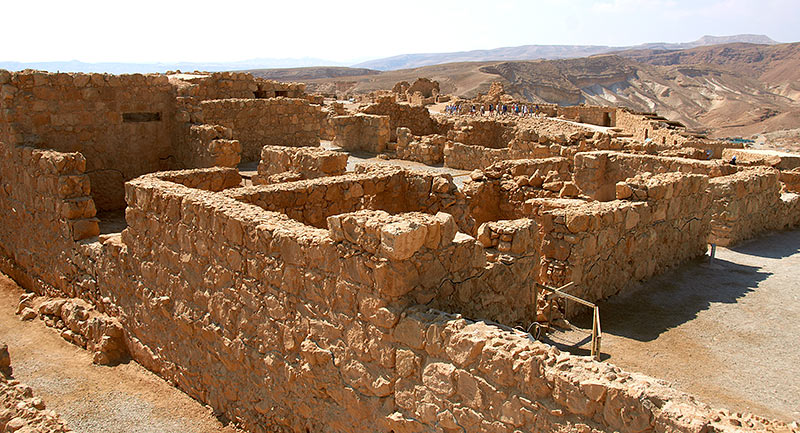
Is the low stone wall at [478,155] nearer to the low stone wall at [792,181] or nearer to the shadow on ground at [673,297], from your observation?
the low stone wall at [792,181]

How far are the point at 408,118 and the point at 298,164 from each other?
1345 centimetres

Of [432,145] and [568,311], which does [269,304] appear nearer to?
[568,311]

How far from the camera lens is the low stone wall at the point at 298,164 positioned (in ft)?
34.2

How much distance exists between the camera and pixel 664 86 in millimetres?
94750

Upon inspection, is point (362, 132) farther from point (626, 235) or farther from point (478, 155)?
point (626, 235)

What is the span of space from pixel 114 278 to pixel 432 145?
466 inches

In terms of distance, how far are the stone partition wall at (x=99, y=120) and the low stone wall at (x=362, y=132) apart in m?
7.14

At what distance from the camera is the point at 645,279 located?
8.67 meters

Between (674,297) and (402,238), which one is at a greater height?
(402,238)

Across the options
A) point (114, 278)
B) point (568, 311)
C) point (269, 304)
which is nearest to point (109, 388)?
point (114, 278)

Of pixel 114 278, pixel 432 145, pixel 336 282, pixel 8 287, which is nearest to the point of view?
pixel 336 282

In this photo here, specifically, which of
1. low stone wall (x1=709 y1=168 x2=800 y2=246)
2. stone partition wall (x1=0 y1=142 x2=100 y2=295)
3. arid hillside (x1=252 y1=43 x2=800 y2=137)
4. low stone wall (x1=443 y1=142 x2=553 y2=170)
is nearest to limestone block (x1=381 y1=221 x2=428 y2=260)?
stone partition wall (x1=0 y1=142 x2=100 y2=295)

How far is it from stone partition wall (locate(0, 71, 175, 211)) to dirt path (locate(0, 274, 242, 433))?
3.64 meters

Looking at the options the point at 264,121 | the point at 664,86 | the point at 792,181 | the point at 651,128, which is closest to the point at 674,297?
the point at 792,181
